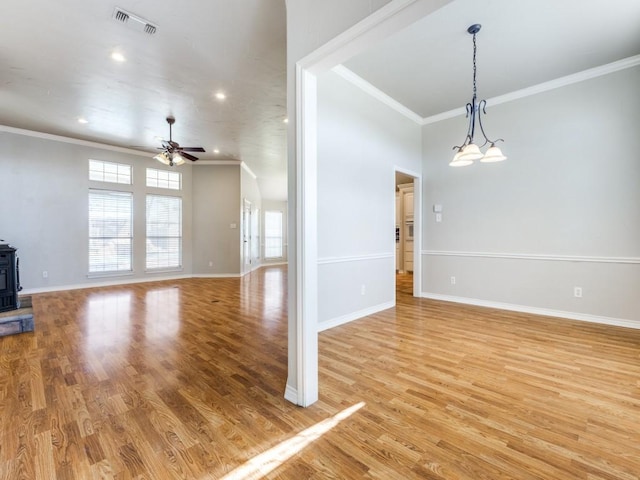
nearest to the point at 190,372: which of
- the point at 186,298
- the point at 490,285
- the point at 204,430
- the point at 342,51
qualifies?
the point at 204,430

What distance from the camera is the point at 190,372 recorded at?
2.42 m

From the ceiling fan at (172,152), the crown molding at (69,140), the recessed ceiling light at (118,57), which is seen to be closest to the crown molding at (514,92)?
the recessed ceiling light at (118,57)

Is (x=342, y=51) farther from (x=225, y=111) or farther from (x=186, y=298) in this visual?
(x=186, y=298)

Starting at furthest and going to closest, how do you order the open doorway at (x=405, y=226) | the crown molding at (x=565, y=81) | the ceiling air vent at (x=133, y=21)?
the open doorway at (x=405, y=226)
the crown molding at (x=565, y=81)
the ceiling air vent at (x=133, y=21)

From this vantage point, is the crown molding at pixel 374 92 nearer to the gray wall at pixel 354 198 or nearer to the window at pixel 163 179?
the gray wall at pixel 354 198

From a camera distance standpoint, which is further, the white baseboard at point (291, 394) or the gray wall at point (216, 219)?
the gray wall at point (216, 219)

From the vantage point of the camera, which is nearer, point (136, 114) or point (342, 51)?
point (342, 51)

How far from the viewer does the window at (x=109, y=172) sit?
6.34m

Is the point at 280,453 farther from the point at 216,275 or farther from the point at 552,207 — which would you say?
the point at 216,275

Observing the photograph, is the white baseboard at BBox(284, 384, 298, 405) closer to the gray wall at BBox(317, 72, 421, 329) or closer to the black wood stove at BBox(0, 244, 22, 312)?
the gray wall at BBox(317, 72, 421, 329)

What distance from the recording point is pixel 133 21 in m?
2.67

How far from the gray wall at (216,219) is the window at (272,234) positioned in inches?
154

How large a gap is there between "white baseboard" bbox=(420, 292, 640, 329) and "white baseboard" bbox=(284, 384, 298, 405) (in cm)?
378

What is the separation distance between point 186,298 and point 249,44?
4.20m
